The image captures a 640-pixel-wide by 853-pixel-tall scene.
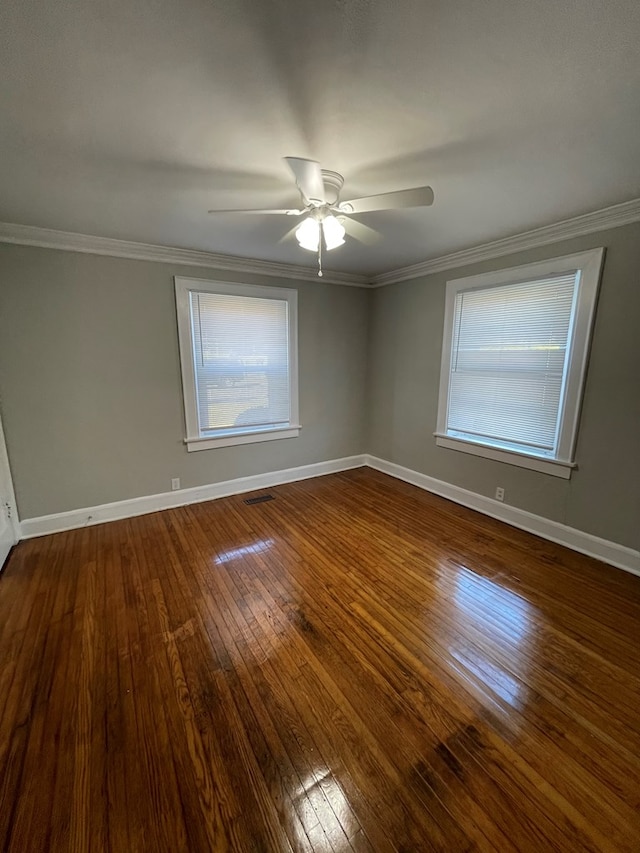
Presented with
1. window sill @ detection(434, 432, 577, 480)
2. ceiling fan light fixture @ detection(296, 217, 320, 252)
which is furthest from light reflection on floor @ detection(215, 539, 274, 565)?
ceiling fan light fixture @ detection(296, 217, 320, 252)

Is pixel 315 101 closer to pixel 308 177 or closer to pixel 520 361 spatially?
pixel 308 177

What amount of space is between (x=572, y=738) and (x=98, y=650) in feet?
7.37

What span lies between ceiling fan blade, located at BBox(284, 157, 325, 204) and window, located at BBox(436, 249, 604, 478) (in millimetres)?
2112

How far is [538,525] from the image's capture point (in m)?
2.93

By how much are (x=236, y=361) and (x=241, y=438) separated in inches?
33.7

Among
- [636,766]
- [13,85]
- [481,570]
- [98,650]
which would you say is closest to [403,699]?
[636,766]

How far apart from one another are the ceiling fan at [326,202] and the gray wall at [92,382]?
1.74 metres

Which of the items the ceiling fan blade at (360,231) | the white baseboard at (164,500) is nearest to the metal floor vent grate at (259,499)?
the white baseboard at (164,500)

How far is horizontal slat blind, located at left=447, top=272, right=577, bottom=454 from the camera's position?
2758mm

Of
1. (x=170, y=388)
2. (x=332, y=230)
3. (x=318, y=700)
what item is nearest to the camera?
(x=318, y=700)

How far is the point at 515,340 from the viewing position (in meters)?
3.02

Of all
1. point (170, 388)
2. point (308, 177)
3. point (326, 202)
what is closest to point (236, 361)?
point (170, 388)

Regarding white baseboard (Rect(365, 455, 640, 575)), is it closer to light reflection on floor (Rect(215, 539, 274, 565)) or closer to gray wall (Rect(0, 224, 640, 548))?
gray wall (Rect(0, 224, 640, 548))

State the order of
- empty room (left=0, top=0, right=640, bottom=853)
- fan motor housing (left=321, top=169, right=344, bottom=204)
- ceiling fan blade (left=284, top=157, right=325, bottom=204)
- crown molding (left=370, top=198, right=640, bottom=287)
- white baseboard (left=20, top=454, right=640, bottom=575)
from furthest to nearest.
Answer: white baseboard (left=20, top=454, right=640, bottom=575)
crown molding (left=370, top=198, right=640, bottom=287)
fan motor housing (left=321, top=169, right=344, bottom=204)
ceiling fan blade (left=284, top=157, right=325, bottom=204)
empty room (left=0, top=0, right=640, bottom=853)
